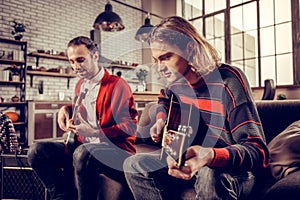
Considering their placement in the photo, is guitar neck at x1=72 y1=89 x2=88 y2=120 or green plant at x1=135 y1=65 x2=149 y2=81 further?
green plant at x1=135 y1=65 x2=149 y2=81

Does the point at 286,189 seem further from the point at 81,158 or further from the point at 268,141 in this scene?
the point at 81,158

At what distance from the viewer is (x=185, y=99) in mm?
1269

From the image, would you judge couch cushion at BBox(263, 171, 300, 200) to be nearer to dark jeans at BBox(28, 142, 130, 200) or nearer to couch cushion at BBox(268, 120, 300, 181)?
couch cushion at BBox(268, 120, 300, 181)

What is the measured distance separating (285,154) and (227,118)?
1.07 ft

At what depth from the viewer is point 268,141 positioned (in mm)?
1484

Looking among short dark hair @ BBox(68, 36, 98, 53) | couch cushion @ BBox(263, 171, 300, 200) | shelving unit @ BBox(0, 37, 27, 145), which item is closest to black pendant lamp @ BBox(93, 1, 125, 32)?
shelving unit @ BBox(0, 37, 27, 145)

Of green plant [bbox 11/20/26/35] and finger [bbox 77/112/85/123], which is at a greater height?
green plant [bbox 11/20/26/35]

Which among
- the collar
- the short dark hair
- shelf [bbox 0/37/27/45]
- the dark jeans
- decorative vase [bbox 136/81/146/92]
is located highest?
shelf [bbox 0/37/27/45]

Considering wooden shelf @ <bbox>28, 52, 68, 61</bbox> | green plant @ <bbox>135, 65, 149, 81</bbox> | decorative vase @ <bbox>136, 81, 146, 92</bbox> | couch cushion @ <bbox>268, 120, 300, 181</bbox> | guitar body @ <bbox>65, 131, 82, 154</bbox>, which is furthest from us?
green plant @ <bbox>135, 65, 149, 81</bbox>

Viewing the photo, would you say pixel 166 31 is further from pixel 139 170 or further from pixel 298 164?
pixel 298 164

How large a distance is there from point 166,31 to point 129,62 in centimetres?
616

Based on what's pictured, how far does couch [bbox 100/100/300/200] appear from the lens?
3.31ft

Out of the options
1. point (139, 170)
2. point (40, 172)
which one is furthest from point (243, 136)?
point (40, 172)

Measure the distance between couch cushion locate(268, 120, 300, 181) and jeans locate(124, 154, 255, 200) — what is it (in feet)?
0.60
